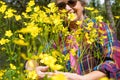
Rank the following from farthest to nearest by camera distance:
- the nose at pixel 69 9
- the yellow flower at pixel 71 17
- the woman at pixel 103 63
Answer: the nose at pixel 69 9
the yellow flower at pixel 71 17
the woman at pixel 103 63

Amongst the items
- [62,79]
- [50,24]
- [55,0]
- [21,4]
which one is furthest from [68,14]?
[21,4]

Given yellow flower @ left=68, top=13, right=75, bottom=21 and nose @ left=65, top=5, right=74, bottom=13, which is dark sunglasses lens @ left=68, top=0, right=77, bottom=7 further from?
yellow flower @ left=68, top=13, right=75, bottom=21

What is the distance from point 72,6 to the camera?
8.71ft

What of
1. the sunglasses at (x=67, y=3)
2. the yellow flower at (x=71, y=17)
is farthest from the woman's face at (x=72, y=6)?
the yellow flower at (x=71, y=17)

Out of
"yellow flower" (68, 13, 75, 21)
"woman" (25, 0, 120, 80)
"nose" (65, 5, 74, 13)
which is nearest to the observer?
"woman" (25, 0, 120, 80)

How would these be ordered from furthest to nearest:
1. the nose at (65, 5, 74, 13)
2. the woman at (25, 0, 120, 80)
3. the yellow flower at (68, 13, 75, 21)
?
1. the nose at (65, 5, 74, 13)
2. the yellow flower at (68, 13, 75, 21)
3. the woman at (25, 0, 120, 80)

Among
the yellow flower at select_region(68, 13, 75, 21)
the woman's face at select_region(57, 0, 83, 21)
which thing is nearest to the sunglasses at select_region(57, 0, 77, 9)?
the woman's face at select_region(57, 0, 83, 21)

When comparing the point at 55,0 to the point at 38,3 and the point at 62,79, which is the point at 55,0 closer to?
the point at 62,79

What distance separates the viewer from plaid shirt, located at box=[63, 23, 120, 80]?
2346 mm

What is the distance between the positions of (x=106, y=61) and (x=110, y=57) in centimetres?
4

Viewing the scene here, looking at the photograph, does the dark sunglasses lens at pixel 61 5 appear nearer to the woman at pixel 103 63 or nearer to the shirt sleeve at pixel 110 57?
the woman at pixel 103 63

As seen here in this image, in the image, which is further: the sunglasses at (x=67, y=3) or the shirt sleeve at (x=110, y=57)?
the sunglasses at (x=67, y=3)

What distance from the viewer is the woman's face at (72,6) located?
2.64 m

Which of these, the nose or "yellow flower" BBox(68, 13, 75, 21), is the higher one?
the nose
